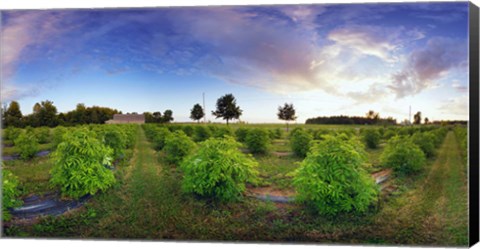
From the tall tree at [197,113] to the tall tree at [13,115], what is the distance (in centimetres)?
263

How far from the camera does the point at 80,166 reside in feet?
19.3

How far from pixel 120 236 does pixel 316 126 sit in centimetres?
328

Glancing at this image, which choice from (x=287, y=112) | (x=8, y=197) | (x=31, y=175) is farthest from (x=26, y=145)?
(x=287, y=112)

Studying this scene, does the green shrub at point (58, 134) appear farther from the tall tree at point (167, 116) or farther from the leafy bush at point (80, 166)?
the tall tree at point (167, 116)

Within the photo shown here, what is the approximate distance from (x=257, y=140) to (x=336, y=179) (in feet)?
4.37

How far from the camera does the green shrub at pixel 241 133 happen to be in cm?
612

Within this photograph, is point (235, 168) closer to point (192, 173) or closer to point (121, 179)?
point (192, 173)

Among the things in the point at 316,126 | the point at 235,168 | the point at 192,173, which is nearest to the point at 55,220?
the point at 192,173

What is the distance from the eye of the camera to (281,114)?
19.5 feet

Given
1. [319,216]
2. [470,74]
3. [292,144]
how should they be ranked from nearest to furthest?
[470,74], [319,216], [292,144]

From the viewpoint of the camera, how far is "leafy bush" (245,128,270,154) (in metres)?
6.11

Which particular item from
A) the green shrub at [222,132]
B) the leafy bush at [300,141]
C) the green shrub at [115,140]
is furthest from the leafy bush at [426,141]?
the green shrub at [115,140]

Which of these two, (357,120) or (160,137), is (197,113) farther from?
(357,120)

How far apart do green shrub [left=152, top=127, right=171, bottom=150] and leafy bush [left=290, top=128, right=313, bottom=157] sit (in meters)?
1.93
